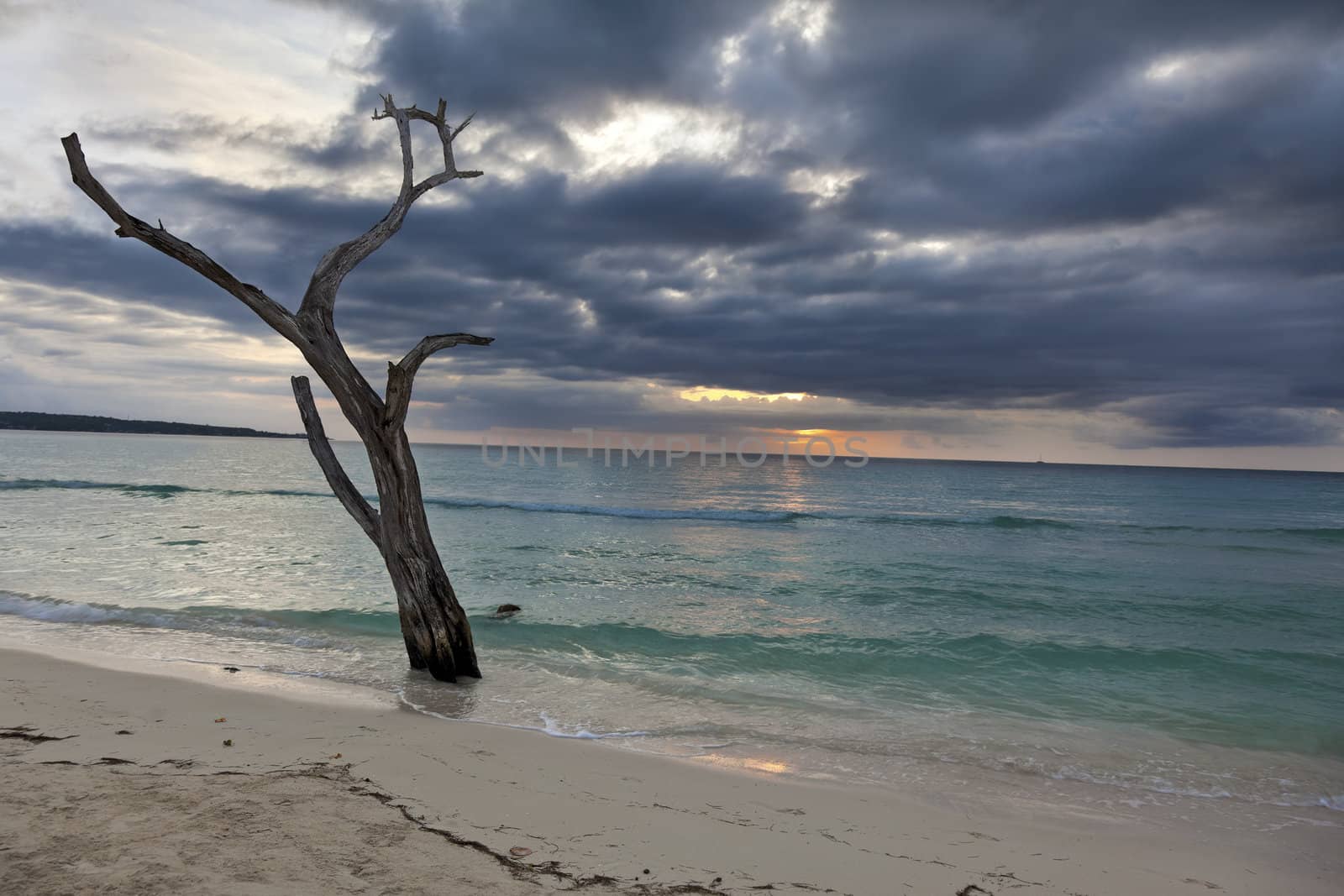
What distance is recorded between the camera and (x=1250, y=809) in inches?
229

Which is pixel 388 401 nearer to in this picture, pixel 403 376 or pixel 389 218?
pixel 403 376

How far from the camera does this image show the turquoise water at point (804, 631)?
7.12m

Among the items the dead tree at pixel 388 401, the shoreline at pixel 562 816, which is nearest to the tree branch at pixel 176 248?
the dead tree at pixel 388 401

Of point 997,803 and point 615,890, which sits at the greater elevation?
point 615,890

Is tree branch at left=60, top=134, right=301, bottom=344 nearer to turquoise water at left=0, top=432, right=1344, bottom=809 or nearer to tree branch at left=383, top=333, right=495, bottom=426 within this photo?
tree branch at left=383, top=333, right=495, bottom=426

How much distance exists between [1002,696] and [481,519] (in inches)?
1010

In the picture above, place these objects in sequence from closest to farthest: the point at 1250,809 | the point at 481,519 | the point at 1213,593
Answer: the point at 1250,809
the point at 1213,593
the point at 481,519

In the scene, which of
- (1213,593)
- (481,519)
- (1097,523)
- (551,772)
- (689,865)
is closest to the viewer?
(689,865)

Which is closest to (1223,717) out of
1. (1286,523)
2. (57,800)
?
(57,800)

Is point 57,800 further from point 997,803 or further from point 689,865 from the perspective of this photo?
point 997,803

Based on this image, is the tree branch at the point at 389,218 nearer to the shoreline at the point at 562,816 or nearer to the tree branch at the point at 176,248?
the tree branch at the point at 176,248

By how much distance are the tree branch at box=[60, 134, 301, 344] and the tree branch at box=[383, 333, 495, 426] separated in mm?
984

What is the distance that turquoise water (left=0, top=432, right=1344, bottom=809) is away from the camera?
7.12 m

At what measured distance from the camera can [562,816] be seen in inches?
177
